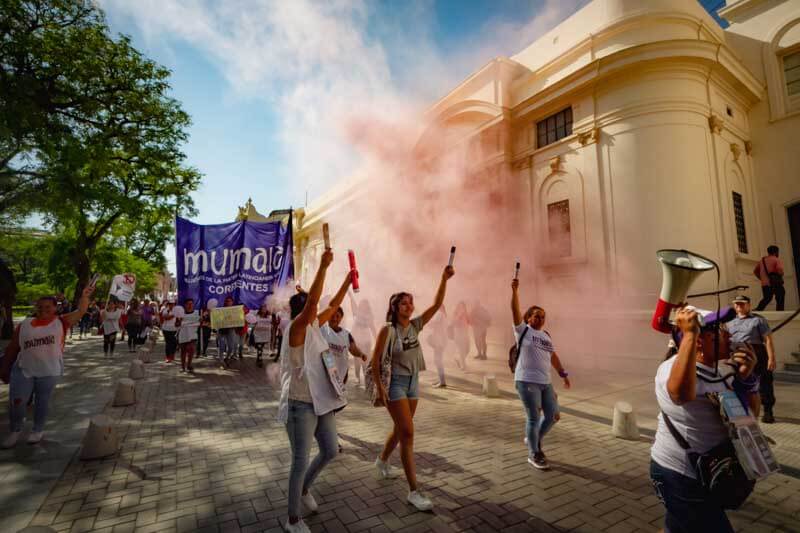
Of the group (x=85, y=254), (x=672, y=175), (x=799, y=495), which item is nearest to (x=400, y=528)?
(x=799, y=495)

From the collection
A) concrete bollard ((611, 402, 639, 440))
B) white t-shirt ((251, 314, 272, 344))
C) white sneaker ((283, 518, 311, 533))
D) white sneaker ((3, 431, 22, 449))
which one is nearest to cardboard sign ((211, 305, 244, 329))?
white t-shirt ((251, 314, 272, 344))

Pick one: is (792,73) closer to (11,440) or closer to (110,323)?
(11,440)

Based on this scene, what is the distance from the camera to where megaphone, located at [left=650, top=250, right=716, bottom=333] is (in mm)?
1905

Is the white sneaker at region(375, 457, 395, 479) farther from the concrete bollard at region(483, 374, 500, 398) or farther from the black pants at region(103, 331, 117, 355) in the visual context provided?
the black pants at region(103, 331, 117, 355)

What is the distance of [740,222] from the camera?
1047 cm

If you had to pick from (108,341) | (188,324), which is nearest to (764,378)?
(188,324)

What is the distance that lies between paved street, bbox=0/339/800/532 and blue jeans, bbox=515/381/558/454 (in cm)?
30

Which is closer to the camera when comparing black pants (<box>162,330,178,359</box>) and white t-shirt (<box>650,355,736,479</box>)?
white t-shirt (<box>650,355,736,479</box>)

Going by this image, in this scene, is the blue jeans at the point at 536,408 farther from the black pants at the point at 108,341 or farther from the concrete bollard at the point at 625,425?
the black pants at the point at 108,341

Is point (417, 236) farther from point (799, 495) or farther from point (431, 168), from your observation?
point (799, 495)

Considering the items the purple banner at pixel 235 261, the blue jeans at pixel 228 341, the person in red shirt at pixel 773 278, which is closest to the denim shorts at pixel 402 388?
the purple banner at pixel 235 261

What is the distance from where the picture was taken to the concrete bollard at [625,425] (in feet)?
15.0

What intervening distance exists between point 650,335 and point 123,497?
380 inches

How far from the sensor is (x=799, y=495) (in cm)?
318
